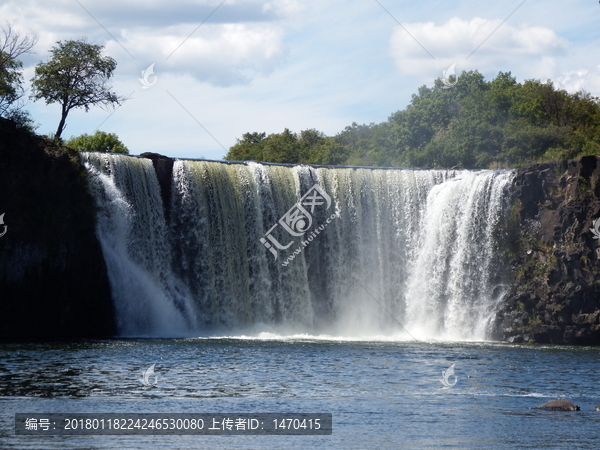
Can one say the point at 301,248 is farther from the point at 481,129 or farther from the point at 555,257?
the point at 481,129

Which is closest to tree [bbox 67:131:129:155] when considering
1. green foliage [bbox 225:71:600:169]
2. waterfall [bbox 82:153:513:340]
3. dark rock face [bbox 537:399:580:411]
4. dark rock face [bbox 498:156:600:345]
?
green foliage [bbox 225:71:600:169]

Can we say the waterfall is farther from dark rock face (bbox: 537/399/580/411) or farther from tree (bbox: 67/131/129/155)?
tree (bbox: 67/131/129/155)

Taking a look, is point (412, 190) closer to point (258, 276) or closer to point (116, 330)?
point (258, 276)

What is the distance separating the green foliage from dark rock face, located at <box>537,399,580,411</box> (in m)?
38.4

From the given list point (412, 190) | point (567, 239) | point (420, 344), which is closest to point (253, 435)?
point (420, 344)

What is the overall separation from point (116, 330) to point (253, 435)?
22.8m

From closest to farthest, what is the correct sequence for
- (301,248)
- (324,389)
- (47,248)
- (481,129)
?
(324,389) → (47,248) → (301,248) → (481,129)

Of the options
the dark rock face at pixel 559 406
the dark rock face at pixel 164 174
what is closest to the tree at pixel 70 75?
the dark rock face at pixel 164 174

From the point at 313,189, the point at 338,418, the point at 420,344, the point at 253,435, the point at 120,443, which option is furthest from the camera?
the point at 313,189

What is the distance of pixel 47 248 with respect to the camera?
40.1 metres

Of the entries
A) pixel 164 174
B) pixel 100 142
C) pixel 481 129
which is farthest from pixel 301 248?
pixel 100 142

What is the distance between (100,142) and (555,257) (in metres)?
53.4

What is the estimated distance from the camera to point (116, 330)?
4153cm

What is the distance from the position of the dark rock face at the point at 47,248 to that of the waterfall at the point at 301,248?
89cm
